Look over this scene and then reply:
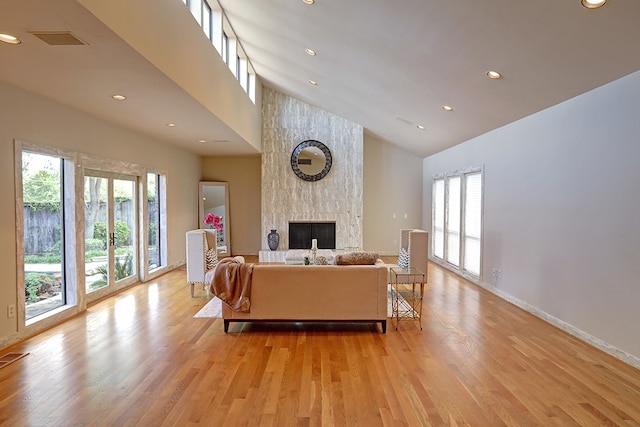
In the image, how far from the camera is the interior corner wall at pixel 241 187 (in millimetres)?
10086

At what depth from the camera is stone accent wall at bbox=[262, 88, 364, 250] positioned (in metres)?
9.54

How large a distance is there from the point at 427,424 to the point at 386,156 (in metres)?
8.24

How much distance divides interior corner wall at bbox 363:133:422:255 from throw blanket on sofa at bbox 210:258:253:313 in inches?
250

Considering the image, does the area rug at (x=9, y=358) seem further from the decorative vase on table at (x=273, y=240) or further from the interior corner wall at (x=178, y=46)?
the decorative vase on table at (x=273, y=240)

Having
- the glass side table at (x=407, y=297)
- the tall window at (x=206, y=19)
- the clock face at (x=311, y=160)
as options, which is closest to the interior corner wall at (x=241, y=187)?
the clock face at (x=311, y=160)

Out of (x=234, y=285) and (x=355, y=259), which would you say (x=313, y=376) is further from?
(x=355, y=259)

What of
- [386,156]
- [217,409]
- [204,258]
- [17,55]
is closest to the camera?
[217,409]

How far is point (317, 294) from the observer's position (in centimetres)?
419

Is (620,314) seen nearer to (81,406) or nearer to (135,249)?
(81,406)

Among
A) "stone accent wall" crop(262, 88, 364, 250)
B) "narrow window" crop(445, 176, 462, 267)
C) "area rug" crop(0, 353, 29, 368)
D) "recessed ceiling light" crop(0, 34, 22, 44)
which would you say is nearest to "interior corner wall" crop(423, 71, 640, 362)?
"narrow window" crop(445, 176, 462, 267)

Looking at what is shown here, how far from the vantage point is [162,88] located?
155 inches

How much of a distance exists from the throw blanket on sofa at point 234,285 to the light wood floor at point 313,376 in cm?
37

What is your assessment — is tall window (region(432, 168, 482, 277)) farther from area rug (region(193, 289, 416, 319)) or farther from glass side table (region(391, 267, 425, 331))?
area rug (region(193, 289, 416, 319))

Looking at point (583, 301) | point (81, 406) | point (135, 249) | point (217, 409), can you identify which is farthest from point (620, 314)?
point (135, 249)
